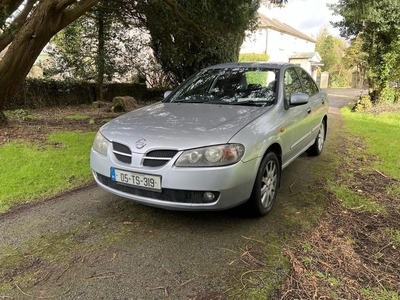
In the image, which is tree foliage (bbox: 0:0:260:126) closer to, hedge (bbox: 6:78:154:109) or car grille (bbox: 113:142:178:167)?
hedge (bbox: 6:78:154:109)

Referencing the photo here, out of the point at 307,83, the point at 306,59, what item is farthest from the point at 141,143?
the point at 306,59

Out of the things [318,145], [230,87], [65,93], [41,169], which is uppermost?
[230,87]

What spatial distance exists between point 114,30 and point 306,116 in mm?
11015

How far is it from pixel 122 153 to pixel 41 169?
2.43 m

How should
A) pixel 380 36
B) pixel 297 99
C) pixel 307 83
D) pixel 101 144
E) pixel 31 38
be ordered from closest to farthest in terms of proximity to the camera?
1. pixel 101 144
2. pixel 297 99
3. pixel 307 83
4. pixel 31 38
5. pixel 380 36

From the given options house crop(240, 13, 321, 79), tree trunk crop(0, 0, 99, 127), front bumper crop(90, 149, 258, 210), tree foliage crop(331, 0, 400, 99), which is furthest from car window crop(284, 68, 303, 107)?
house crop(240, 13, 321, 79)

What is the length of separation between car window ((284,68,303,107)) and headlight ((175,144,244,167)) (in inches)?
59.2

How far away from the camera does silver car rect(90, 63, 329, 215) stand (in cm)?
270

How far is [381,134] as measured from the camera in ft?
26.1

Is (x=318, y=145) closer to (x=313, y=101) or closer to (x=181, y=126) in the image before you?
(x=313, y=101)

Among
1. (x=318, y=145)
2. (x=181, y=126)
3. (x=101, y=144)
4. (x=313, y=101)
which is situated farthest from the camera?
(x=318, y=145)

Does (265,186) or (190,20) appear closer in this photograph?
(265,186)

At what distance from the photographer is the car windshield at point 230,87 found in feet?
12.6

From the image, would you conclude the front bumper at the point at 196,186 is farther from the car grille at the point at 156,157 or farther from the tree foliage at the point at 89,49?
the tree foliage at the point at 89,49
